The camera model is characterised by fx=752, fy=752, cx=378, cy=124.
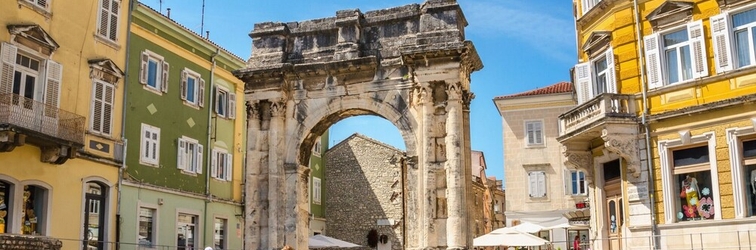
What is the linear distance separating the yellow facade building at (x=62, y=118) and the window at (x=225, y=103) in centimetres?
696

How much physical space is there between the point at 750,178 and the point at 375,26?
1166 cm

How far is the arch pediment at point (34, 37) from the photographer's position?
2023 cm

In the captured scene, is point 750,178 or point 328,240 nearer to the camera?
point 750,178

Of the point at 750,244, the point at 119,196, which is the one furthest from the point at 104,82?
the point at 750,244

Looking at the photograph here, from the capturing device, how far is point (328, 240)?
30594 millimetres

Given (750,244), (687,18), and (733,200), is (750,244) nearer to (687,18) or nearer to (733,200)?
(733,200)

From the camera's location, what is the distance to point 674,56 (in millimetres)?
18672

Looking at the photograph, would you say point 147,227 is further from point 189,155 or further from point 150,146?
point 189,155

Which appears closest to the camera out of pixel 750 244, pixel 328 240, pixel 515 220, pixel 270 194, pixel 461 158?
pixel 750 244

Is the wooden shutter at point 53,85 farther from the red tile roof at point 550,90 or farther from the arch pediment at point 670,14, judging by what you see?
the red tile roof at point 550,90

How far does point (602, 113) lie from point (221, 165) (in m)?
17.9

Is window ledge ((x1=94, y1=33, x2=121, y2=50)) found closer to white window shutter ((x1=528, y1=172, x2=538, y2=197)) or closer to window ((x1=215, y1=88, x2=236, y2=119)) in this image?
window ((x1=215, y1=88, x2=236, y2=119))

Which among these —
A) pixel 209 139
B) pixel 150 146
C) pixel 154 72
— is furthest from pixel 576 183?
pixel 154 72

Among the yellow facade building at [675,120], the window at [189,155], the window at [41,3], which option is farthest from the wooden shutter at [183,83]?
the yellow facade building at [675,120]
